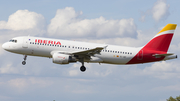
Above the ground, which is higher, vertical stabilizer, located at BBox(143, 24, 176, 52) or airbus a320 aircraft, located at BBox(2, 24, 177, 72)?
vertical stabilizer, located at BBox(143, 24, 176, 52)

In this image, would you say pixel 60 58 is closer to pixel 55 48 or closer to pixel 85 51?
pixel 55 48

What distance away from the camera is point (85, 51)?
52.7 m

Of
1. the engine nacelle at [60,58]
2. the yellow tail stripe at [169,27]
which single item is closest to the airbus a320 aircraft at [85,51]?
the engine nacelle at [60,58]

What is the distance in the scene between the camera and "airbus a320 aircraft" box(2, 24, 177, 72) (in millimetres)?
54031

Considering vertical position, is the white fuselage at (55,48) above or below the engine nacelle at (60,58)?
above

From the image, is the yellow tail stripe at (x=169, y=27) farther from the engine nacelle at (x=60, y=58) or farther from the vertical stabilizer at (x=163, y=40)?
the engine nacelle at (x=60, y=58)

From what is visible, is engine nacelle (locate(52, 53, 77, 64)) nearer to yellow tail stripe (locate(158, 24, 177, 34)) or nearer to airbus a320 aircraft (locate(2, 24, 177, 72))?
airbus a320 aircraft (locate(2, 24, 177, 72))

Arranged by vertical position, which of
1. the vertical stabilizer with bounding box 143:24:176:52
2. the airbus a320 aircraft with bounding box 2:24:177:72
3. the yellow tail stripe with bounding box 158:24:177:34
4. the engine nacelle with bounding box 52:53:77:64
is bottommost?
the engine nacelle with bounding box 52:53:77:64

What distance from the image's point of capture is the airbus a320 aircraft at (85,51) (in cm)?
5403

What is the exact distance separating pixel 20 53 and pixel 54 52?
19.2 ft

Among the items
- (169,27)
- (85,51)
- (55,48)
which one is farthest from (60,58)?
A: (169,27)

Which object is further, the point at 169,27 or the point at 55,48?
the point at 169,27

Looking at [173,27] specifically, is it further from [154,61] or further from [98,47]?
[98,47]

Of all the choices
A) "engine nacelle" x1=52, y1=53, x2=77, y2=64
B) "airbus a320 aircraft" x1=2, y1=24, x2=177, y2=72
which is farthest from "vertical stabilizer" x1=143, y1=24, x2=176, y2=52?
"engine nacelle" x1=52, y1=53, x2=77, y2=64
